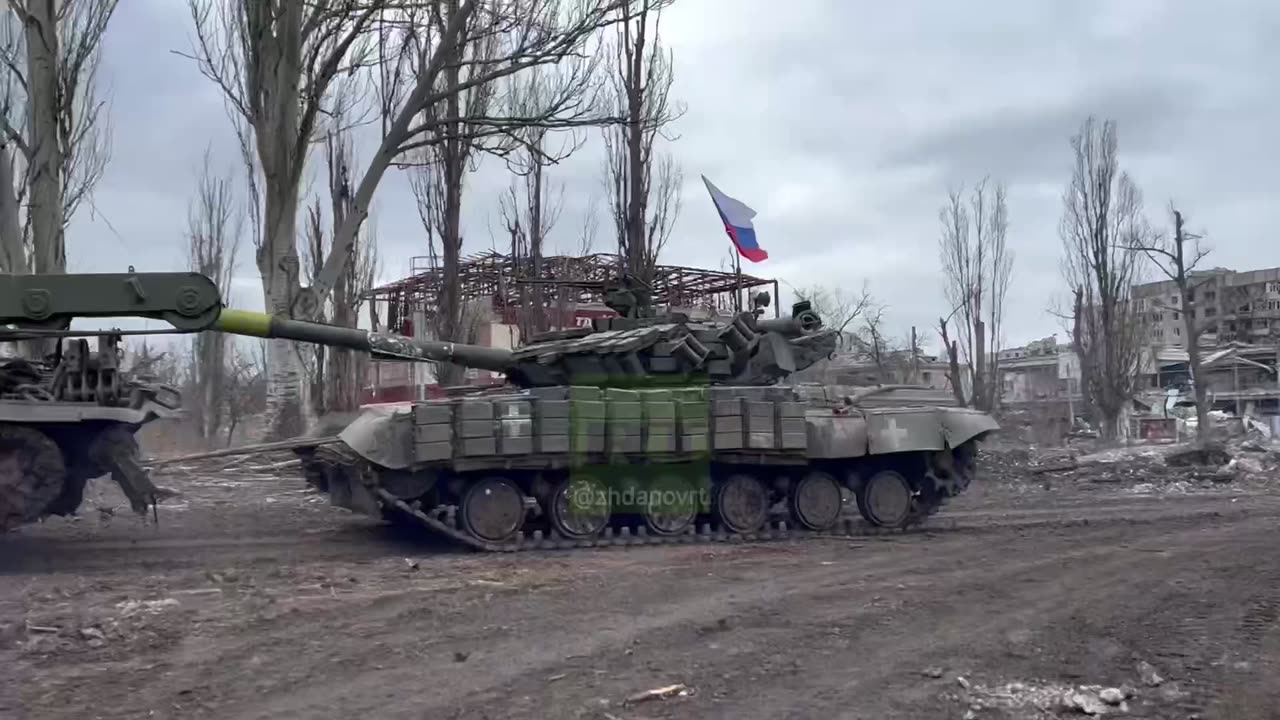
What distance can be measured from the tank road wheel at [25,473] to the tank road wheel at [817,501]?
698cm

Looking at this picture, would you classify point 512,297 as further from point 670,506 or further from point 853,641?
point 853,641

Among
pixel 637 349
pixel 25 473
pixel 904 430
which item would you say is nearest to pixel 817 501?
pixel 904 430

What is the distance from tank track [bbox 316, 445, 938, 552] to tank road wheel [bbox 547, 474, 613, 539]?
9 cm

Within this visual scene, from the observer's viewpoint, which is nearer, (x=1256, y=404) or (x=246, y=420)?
(x=246, y=420)

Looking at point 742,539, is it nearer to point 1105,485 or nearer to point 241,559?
point 241,559

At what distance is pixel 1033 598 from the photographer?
26.6 ft

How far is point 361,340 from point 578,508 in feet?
8.95

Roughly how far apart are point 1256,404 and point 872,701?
45.3 m

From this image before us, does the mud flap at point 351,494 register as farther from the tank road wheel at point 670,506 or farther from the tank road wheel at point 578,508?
the tank road wheel at point 670,506

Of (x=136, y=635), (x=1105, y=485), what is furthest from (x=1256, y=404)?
(x=136, y=635)

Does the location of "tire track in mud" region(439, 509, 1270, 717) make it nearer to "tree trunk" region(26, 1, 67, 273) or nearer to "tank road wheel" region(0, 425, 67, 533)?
"tank road wheel" region(0, 425, 67, 533)

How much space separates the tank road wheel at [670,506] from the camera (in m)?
11.8

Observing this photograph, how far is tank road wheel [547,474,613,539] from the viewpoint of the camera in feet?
37.6

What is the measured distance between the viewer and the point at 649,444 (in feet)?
38.0
